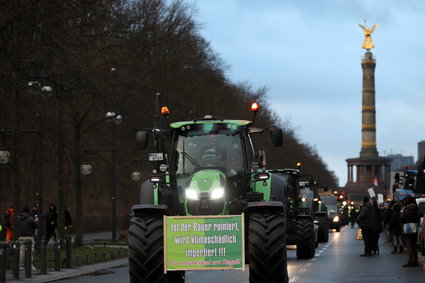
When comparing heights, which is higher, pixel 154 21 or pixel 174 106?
pixel 154 21

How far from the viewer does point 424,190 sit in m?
42.9

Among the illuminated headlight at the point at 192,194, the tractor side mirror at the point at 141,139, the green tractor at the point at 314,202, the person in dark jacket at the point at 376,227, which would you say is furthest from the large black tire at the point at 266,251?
the green tractor at the point at 314,202

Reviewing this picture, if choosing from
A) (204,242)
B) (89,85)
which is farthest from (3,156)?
(204,242)

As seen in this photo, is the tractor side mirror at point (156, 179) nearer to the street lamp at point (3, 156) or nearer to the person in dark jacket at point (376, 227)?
the street lamp at point (3, 156)

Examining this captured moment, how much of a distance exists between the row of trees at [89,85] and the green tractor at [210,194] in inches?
342

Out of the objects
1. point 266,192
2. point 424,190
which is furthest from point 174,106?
point 266,192

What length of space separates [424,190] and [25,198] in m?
22.5

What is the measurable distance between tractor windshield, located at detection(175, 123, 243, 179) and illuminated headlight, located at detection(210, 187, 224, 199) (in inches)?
46.0

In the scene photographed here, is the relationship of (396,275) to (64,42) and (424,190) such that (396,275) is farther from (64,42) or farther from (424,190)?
(424,190)

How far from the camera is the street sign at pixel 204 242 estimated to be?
16.8 meters

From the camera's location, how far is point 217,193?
17094 millimetres

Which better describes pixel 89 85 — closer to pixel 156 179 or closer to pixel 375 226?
pixel 375 226

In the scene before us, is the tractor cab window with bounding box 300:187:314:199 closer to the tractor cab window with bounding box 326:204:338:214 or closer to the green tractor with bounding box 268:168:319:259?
the green tractor with bounding box 268:168:319:259

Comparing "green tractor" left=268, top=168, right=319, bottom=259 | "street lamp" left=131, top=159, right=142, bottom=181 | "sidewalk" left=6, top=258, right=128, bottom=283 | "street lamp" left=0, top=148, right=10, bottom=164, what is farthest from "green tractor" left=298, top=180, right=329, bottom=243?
"street lamp" left=131, top=159, right=142, bottom=181
